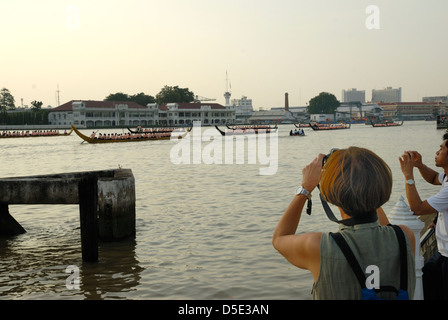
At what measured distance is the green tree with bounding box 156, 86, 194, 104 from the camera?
158 meters

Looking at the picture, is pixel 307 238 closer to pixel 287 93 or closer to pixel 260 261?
pixel 260 261

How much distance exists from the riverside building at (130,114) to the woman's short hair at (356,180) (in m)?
116

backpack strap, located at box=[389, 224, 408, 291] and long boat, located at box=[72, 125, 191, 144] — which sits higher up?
backpack strap, located at box=[389, 224, 408, 291]

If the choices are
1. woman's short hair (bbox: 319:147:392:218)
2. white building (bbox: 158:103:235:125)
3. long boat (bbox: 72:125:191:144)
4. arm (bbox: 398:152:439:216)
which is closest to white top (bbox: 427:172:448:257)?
arm (bbox: 398:152:439:216)

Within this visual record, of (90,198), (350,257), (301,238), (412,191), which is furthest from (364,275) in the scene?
(90,198)

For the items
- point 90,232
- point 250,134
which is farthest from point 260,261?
point 250,134

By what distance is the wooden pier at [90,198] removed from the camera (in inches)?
286

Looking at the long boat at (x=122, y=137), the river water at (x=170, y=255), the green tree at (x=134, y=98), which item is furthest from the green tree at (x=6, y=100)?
the river water at (x=170, y=255)

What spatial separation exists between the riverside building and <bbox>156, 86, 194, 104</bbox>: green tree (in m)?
13.7

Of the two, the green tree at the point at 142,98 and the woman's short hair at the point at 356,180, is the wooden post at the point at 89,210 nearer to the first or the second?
the woman's short hair at the point at 356,180

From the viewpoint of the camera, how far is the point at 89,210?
7.20 meters

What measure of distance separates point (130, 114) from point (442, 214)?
12639 cm

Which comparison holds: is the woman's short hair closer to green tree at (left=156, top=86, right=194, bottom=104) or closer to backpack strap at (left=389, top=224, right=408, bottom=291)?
backpack strap at (left=389, top=224, right=408, bottom=291)

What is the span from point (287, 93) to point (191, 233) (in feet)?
630
